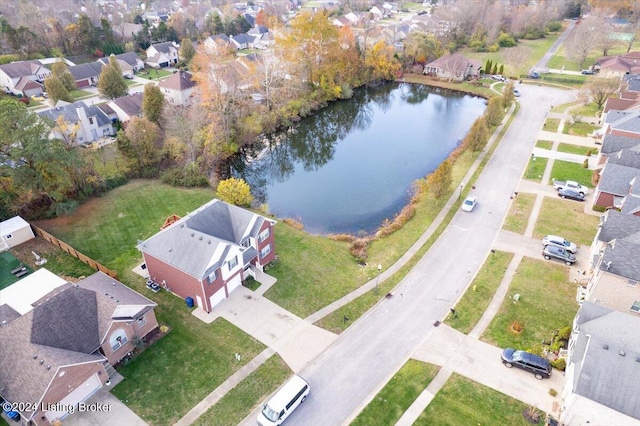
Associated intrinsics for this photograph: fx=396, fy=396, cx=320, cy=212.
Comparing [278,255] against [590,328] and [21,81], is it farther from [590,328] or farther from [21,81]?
[21,81]

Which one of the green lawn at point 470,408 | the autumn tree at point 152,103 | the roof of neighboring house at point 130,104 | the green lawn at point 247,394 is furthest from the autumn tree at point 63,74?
the green lawn at point 470,408

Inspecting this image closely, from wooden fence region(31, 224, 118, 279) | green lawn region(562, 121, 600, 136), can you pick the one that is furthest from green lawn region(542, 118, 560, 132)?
wooden fence region(31, 224, 118, 279)

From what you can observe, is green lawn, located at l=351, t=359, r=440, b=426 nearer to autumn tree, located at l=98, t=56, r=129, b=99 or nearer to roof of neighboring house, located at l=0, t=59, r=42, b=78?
autumn tree, located at l=98, t=56, r=129, b=99

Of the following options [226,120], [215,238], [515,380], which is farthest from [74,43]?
[515,380]

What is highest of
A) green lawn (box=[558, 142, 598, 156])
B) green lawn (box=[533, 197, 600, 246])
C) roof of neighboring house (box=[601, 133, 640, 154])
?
roof of neighboring house (box=[601, 133, 640, 154])

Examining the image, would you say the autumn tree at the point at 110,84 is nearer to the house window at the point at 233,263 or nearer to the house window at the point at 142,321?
the house window at the point at 233,263

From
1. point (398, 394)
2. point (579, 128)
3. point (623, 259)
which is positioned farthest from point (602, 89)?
point (398, 394)

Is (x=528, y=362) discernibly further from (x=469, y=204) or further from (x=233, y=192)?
(x=233, y=192)
